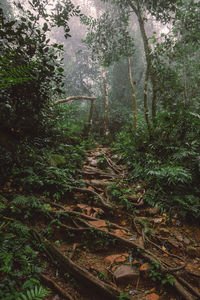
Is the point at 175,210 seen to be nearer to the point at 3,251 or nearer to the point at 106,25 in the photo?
the point at 3,251

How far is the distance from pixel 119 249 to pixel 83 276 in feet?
2.61

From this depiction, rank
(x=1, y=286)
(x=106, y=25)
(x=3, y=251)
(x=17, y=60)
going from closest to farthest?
(x=1, y=286) → (x=3, y=251) → (x=17, y=60) → (x=106, y=25)

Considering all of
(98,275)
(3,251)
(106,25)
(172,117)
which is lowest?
(98,275)

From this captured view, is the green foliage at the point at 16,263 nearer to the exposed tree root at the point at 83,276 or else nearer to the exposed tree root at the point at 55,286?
the exposed tree root at the point at 55,286

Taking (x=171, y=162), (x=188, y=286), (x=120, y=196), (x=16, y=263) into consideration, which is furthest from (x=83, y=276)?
(x=171, y=162)

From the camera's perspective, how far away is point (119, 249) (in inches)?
108

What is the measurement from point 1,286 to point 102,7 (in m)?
26.3

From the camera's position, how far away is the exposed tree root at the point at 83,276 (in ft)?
A: 6.48

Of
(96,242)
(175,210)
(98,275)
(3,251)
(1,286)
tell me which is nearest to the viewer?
(1,286)

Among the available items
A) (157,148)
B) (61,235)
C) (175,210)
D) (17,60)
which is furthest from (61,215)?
(157,148)

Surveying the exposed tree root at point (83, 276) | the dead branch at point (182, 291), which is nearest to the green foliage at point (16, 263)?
the exposed tree root at point (83, 276)

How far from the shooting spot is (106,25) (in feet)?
27.2

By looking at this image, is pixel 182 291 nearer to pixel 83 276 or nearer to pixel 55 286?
pixel 83 276

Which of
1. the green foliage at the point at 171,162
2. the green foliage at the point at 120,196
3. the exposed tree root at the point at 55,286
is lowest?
the exposed tree root at the point at 55,286
